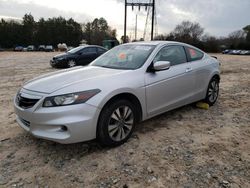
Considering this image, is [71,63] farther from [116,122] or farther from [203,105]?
[116,122]

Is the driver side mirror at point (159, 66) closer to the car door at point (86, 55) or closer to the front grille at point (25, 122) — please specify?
the front grille at point (25, 122)

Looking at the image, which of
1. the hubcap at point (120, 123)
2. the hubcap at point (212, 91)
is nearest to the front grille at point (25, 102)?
the hubcap at point (120, 123)

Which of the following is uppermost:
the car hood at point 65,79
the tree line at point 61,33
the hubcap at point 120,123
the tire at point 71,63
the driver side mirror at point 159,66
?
the tree line at point 61,33

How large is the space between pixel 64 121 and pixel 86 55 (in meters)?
10.3

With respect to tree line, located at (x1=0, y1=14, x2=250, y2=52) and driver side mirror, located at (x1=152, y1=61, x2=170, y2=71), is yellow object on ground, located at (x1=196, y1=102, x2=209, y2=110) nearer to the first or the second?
driver side mirror, located at (x1=152, y1=61, x2=170, y2=71)

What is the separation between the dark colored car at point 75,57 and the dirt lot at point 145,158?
8.17 meters

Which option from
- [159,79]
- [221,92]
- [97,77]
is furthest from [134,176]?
[221,92]

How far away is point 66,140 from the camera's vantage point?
2.87m

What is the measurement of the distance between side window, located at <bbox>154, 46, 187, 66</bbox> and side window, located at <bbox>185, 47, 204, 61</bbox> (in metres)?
0.15

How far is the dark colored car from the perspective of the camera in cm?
1215

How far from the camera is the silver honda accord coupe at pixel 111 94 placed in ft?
9.47

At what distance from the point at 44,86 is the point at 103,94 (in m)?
0.82

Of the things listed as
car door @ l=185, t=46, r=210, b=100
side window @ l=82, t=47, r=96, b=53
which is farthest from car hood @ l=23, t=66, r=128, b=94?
side window @ l=82, t=47, r=96, b=53

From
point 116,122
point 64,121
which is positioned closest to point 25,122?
point 64,121
